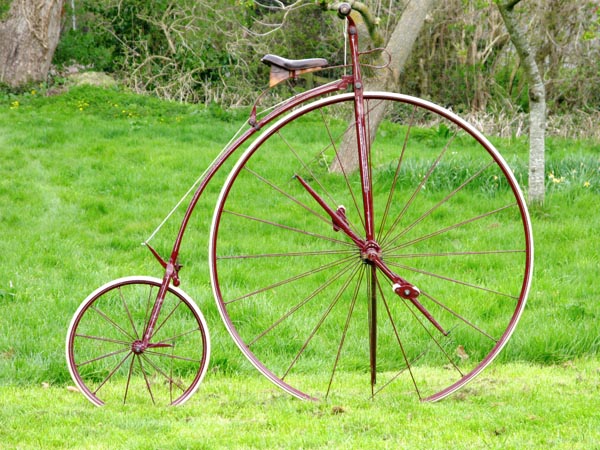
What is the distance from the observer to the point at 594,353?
490 cm

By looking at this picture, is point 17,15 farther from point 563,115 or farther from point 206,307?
point 206,307

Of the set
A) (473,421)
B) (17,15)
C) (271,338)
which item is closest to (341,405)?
(473,421)

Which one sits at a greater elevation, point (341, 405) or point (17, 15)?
point (17, 15)

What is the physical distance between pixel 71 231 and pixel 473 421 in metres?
4.76

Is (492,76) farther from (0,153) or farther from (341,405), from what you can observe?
(341,405)

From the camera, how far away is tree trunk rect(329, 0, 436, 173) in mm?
8859

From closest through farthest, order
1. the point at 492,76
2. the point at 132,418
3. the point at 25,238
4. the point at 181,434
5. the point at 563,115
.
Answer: the point at 181,434 → the point at 132,418 → the point at 25,238 → the point at 563,115 → the point at 492,76

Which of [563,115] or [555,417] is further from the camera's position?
[563,115]

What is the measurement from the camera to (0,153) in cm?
973

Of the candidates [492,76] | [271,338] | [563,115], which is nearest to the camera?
[271,338]

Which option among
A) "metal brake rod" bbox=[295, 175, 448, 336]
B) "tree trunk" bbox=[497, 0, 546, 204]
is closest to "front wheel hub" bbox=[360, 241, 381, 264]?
"metal brake rod" bbox=[295, 175, 448, 336]

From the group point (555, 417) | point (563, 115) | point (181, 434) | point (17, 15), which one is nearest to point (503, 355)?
point (555, 417)

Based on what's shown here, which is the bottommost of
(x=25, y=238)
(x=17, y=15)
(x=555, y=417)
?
(x=25, y=238)

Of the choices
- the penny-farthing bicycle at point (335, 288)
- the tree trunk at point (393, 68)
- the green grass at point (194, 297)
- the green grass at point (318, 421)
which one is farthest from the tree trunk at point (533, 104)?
the green grass at point (318, 421)
